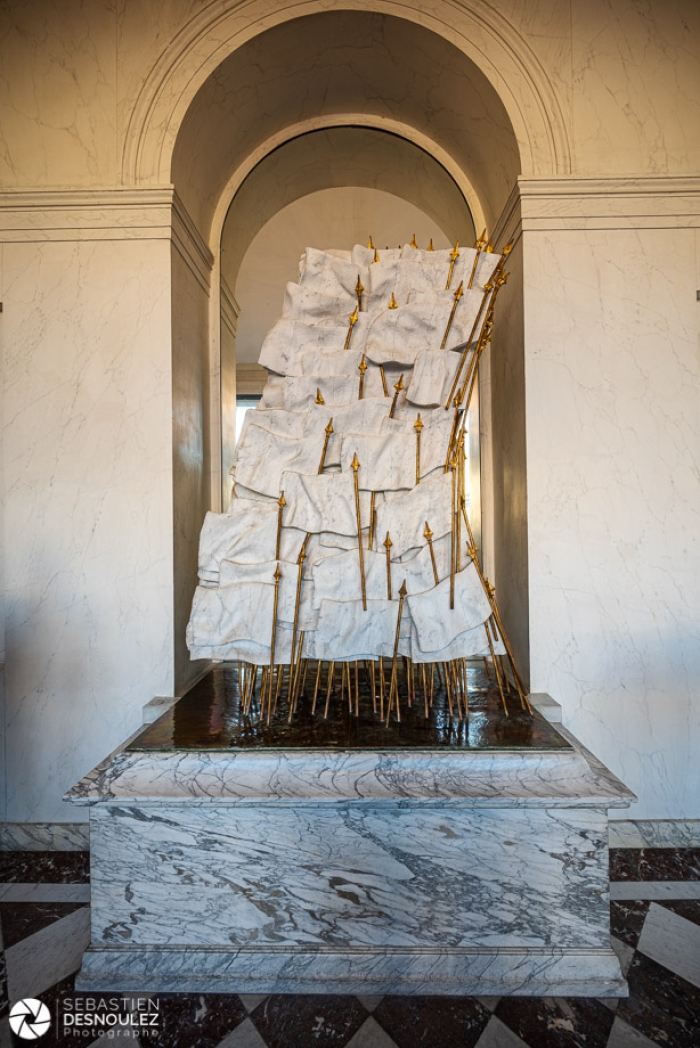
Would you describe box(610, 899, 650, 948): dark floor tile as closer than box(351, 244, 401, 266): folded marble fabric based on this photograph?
Yes

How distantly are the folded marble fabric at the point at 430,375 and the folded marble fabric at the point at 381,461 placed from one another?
210 millimetres

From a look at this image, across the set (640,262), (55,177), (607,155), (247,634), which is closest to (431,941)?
(247,634)

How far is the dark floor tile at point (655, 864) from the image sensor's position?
2.68m

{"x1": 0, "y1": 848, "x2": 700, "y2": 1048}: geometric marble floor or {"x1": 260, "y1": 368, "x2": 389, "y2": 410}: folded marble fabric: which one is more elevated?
{"x1": 260, "y1": 368, "x2": 389, "y2": 410}: folded marble fabric

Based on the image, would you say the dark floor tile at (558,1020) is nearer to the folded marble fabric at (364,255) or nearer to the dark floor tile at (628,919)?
the dark floor tile at (628,919)

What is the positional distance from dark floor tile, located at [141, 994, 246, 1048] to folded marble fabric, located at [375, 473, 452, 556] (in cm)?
155

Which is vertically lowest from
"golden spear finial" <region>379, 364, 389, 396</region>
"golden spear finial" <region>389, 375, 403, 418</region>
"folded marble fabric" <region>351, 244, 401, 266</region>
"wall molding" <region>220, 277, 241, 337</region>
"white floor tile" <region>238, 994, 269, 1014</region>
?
"white floor tile" <region>238, 994, 269, 1014</region>

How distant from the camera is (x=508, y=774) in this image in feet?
7.15

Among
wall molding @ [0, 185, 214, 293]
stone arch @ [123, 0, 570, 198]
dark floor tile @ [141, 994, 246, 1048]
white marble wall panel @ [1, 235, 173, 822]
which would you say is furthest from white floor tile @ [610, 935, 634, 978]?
wall molding @ [0, 185, 214, 293]

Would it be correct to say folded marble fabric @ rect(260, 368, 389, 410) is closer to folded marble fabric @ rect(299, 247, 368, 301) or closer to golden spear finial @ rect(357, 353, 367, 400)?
golden spear finial @ rect(357, 353, 367, 400)

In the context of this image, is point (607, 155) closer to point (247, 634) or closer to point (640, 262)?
point (640, 262)

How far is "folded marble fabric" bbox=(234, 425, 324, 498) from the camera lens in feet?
8.59

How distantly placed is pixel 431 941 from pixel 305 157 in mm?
4031

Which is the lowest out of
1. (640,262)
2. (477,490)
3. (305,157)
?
(477,490)
